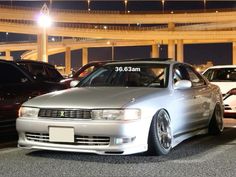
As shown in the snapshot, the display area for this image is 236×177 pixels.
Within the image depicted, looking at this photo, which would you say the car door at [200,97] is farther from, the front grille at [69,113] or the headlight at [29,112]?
the headlight at [29,112]

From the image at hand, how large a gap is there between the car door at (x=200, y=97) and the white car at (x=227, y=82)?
239cm

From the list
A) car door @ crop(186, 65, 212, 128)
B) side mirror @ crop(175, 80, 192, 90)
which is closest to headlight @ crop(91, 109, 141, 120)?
side mirror @ crop(175, 80, 192, 90)

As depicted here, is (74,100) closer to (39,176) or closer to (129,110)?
(129,110)

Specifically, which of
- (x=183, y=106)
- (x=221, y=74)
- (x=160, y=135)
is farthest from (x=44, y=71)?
(x=160, y=135)

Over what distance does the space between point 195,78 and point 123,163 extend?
2896mm

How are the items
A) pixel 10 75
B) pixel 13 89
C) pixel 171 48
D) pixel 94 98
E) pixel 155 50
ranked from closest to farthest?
pixel 94 98 < pixel 13 89 < pixel 10 75 < pixel 171 48 < pixel 155 50

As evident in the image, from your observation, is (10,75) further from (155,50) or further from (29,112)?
(155,50)

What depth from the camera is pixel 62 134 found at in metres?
6.28

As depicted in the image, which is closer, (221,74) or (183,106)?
(183,106)

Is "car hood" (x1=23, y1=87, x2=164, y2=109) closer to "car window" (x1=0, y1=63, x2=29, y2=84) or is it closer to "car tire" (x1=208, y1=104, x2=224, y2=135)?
"car window" (x1=0, y1=63, x2=29, y2=84)

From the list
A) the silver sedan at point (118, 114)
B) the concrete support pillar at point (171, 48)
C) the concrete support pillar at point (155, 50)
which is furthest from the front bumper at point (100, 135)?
the concrete support pillar at point (155, 50)

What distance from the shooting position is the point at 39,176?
5.56 meters

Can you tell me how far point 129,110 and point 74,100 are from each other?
0.77 metres

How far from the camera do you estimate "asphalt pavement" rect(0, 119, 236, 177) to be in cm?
576
